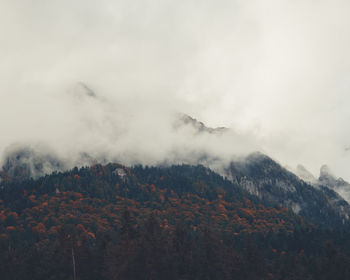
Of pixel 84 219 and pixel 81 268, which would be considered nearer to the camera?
pixel 81 268

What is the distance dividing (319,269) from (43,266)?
3347 inches

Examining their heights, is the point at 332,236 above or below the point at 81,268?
above

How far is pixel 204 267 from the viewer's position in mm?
98125

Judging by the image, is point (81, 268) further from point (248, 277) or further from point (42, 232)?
point (42, 232)

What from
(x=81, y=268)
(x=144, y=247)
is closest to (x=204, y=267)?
(x=144, y=247)

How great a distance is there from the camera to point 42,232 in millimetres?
168375

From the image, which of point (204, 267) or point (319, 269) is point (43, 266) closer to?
point (204, 267)

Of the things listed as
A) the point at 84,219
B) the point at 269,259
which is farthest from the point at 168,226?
the point at 269,259

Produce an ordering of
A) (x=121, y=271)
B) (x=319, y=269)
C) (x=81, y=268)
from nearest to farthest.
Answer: (x=121, y=271) < (x=81, y=268) < (x=319, y=269)

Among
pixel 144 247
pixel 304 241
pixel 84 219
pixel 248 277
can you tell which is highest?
pixel 84 219

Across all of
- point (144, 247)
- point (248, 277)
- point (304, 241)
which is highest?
point (304, 241)

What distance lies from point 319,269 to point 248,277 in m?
30.6

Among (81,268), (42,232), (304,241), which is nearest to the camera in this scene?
(81,268)

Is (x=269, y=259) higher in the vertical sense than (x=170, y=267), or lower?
higher
